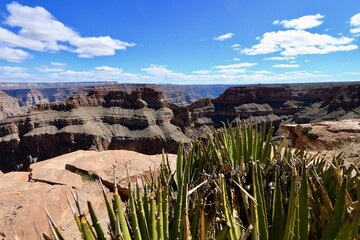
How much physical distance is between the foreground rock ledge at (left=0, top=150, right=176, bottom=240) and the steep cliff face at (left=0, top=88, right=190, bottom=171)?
56919 mm

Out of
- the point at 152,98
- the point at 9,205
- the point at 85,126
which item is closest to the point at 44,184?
the point at 9,205

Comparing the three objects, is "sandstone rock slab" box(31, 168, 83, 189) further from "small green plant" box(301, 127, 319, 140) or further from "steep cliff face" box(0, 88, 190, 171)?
"steep cliff face" box(0, 88, 190, 171)

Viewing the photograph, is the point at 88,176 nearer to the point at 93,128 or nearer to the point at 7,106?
the point at 93,128

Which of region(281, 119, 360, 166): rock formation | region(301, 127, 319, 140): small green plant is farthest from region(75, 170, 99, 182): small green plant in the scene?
region(301, 127, 319, 140): small green plant

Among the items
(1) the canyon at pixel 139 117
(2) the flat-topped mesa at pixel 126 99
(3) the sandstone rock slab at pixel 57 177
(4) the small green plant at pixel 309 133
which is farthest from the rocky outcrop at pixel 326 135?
(2) the flat-topped mesa at pixel 126 99

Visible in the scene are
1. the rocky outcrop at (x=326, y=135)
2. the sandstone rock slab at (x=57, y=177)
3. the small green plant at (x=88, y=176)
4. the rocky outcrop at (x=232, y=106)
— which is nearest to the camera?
the sandstone rock slab at (x=57, y=177)

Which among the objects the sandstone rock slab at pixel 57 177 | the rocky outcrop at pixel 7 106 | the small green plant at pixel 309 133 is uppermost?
the small green plant at pixel 309 133

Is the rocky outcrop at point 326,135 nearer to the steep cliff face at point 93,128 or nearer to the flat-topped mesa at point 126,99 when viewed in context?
the steep cliff face at point 93,128

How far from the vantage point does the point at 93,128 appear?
76062 millimetres

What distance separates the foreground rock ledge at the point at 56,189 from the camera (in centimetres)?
432

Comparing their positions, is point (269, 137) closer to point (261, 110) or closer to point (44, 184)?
point (44, 184)

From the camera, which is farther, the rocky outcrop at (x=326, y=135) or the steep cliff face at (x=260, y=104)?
the steep cliff face at (x=260, y=104)

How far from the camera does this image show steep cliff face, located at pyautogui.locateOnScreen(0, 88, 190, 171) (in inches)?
2783

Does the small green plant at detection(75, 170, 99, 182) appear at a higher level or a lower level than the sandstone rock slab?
lower
